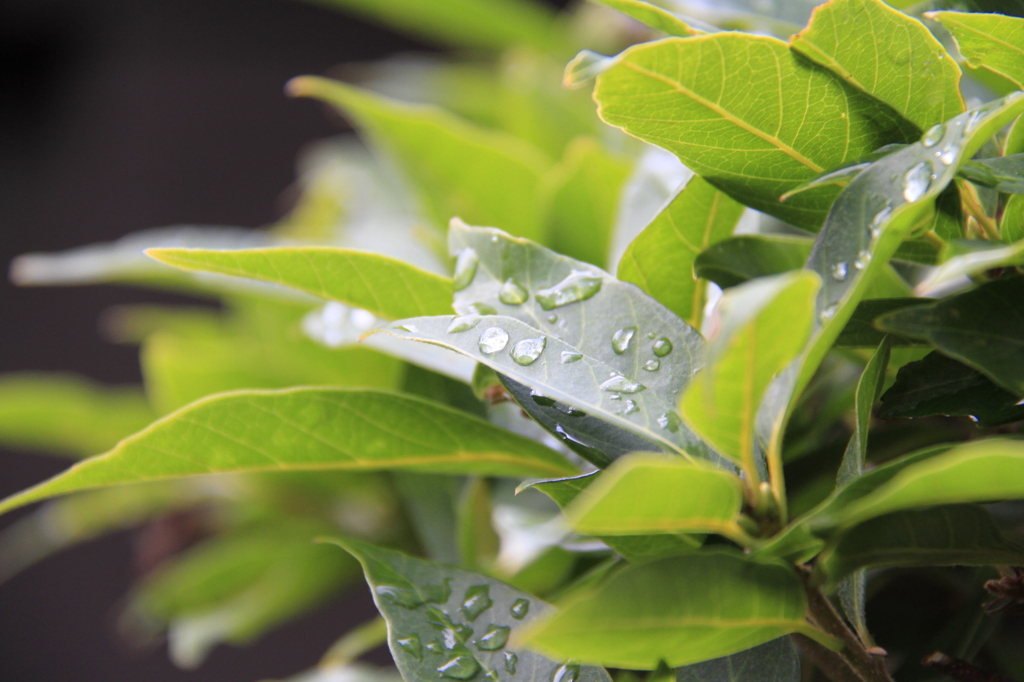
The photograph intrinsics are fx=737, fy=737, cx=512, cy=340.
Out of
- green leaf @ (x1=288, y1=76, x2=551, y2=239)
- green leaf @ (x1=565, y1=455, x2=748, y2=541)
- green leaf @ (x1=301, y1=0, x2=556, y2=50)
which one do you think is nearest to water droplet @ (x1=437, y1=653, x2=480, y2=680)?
green leaf @ (x1=565, y1=455, x2=748, y2=541)

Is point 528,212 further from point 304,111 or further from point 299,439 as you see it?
point 304,111

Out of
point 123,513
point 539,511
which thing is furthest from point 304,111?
point 539,511

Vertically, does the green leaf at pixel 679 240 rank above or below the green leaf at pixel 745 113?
below

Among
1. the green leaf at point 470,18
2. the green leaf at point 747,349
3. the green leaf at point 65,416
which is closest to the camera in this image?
the green leaf at point 747,349

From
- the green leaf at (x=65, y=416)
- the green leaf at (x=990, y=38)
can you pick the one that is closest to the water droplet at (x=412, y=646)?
the green leaf at (x=990, y=38)

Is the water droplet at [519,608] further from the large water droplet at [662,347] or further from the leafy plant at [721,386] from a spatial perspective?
the large water droplet at [662,347]

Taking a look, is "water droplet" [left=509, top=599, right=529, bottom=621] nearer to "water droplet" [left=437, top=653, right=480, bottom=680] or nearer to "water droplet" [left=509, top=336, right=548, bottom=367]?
"water droplet" [left=437, top=653, right=480, bottom=680]

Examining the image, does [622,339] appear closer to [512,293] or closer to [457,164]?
[512,293]
